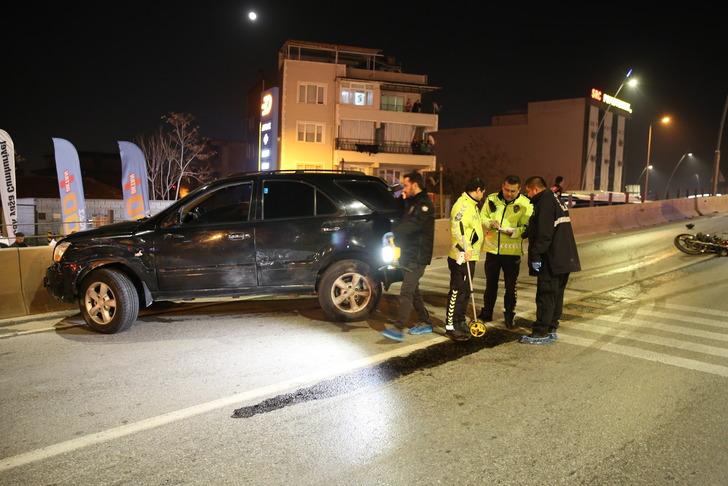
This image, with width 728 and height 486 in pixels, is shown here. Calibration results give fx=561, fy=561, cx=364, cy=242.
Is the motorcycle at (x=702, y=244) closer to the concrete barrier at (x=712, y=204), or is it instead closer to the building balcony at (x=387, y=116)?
the concrete barrier at (x=712, y=204)

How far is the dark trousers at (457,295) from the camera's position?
6.32 m

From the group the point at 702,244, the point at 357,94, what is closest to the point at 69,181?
the point at 702,244

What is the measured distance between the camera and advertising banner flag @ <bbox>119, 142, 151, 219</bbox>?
22.4m

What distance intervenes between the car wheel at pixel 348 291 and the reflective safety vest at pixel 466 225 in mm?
1221

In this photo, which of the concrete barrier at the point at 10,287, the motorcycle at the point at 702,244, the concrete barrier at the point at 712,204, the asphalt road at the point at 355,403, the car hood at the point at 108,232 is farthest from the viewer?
the concrete barrier at the point at 712,204

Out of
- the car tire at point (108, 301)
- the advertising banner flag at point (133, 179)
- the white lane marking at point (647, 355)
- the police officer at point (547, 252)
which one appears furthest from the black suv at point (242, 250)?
the advertising banner flag at point (133, 179)

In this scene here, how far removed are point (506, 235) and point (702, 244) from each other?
31.1 ft

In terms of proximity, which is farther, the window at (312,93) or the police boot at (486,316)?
the window at (312,93)

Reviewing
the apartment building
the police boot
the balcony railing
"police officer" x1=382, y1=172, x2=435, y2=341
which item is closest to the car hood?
"police officer" x1=382, y1=172, x2=435, y2=341

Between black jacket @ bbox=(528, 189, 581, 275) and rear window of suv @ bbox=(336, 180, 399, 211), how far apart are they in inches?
75.8

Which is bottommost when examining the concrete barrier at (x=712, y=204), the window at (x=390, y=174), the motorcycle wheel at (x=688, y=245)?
the motorcycle wheel at (x=688, y=245)

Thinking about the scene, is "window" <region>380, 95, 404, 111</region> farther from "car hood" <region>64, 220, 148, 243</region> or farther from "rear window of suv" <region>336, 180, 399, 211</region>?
"car hood" <region>64, 220, 148, 243</region>

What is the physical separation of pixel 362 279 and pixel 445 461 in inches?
143

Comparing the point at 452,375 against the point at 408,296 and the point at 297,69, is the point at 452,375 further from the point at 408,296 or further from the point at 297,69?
the point at 297,69
